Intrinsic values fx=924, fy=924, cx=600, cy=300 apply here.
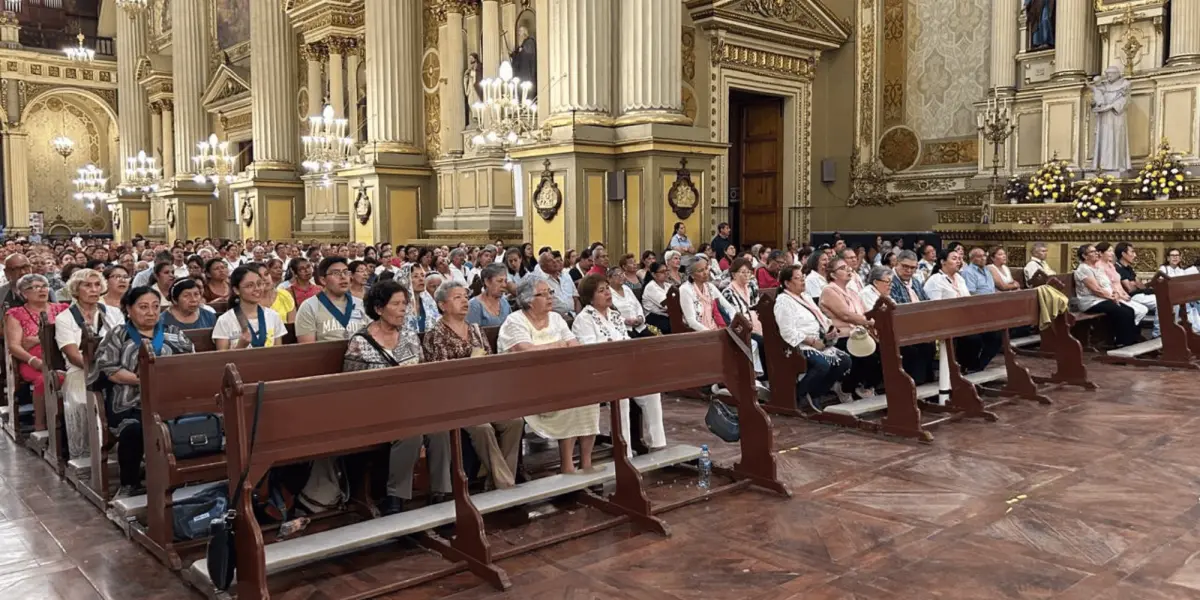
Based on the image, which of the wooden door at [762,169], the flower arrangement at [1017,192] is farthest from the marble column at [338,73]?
the flower arrangement at [1017,192]

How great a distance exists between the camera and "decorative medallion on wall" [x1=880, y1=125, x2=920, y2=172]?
1712 centimetres

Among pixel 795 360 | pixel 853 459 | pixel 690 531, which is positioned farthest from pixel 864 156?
pixel 690 531

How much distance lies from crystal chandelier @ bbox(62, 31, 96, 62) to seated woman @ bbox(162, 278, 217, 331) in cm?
2983

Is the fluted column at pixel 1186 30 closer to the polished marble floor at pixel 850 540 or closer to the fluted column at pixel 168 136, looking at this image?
the polished marble floor at pixel 850 540

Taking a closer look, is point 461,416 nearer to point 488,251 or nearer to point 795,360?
point 795,360

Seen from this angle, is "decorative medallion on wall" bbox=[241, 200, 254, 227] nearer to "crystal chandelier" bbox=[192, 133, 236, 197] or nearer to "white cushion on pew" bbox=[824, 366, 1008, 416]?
"crystal chandelier" bbox=[192, 133, 236, 197]

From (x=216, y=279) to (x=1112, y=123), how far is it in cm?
1306

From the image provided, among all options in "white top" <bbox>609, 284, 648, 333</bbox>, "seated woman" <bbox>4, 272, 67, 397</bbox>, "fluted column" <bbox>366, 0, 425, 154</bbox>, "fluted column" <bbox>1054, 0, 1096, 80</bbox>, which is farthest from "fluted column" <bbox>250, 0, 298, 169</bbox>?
"fluted column" <bbox>1054, 0, 1096, 80</bbox>

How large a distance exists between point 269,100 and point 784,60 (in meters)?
11.4

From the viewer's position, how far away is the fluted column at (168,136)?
2722cm

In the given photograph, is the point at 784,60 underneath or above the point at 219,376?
above

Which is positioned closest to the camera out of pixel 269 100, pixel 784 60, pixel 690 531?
pixel 690 531

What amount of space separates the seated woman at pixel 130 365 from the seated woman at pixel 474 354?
1378 mm

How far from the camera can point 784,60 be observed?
1733 centimetres
